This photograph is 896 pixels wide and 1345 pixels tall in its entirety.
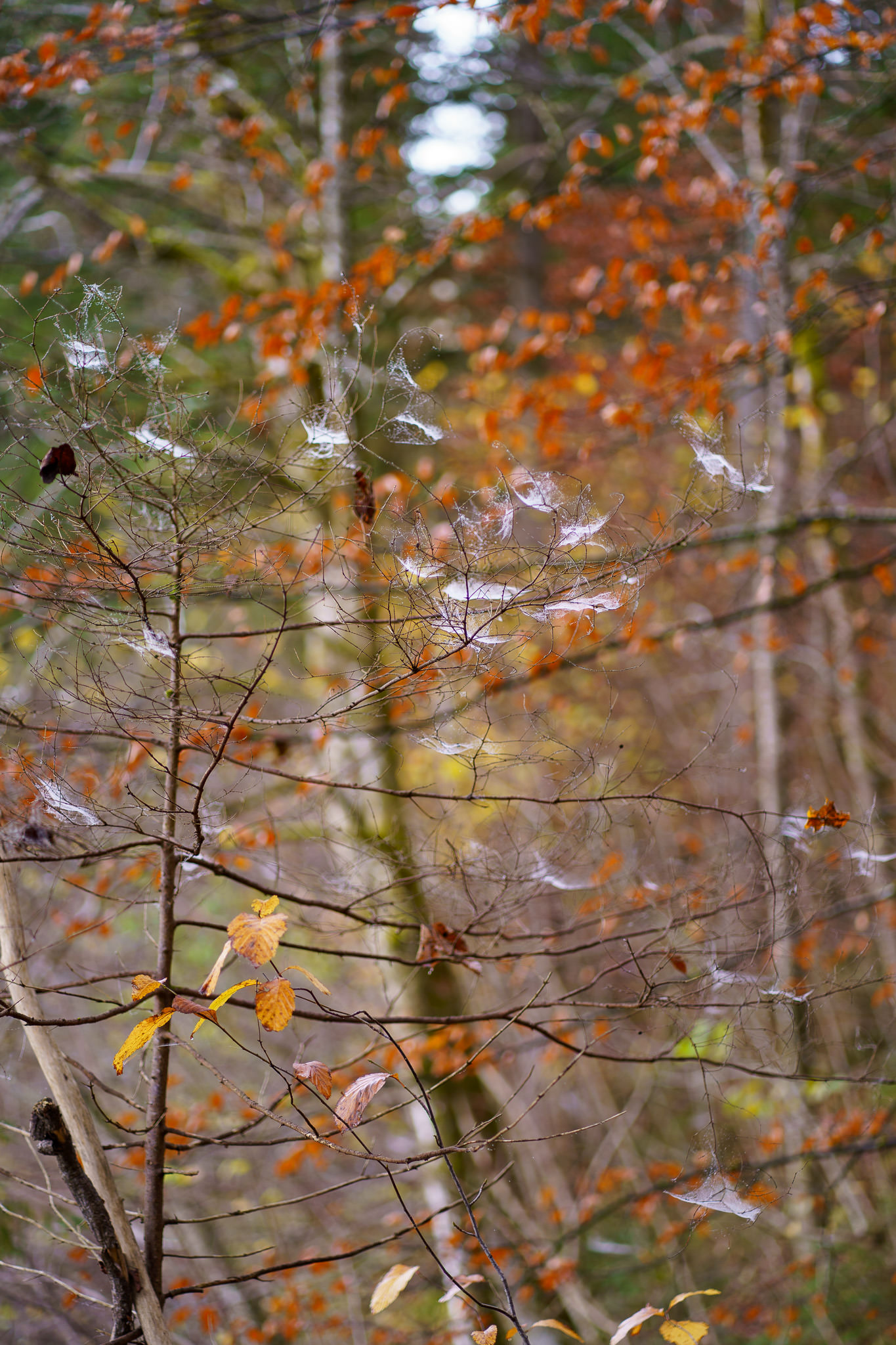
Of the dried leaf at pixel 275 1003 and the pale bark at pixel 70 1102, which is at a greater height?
the dried leaf at pixel 275 1003

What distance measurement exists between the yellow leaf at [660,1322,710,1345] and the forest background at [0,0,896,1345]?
47mm

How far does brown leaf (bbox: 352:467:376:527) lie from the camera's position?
220 centimetres

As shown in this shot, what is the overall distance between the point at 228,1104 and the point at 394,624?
5.64m

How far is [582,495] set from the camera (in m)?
1.92

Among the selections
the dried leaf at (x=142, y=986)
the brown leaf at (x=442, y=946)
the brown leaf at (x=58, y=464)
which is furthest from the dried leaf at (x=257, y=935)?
the brown leaf at (x=58, y=464)

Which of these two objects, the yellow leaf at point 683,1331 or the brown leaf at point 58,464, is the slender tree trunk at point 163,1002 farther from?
the yellow leaf at point 683,1331

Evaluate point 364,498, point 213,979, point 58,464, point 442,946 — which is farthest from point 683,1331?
point 58,464

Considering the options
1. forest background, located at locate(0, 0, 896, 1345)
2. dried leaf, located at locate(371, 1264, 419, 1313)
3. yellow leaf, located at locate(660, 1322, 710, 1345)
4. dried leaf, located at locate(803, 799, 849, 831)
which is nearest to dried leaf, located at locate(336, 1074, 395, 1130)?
forest background, located at locate(0, 0, 896, 1345)

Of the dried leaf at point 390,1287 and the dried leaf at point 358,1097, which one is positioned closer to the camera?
the dried leaf at point 358,1097

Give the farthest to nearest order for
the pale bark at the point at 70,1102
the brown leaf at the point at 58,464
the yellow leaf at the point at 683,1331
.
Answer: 1. the yellow leaf at the point at 683,1331
2. the pale bark at the point at 70,1102
3. the brown leaf at the point at 58,464

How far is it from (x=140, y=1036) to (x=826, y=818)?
1.66 m

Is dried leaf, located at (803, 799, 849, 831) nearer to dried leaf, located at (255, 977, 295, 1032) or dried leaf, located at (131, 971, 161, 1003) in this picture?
dried leaf, located at (255, 977, 295, 1032)

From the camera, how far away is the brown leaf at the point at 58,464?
170cm

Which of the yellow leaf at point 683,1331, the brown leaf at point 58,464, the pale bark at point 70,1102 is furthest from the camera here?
the yellow leaf at point 683,1331
